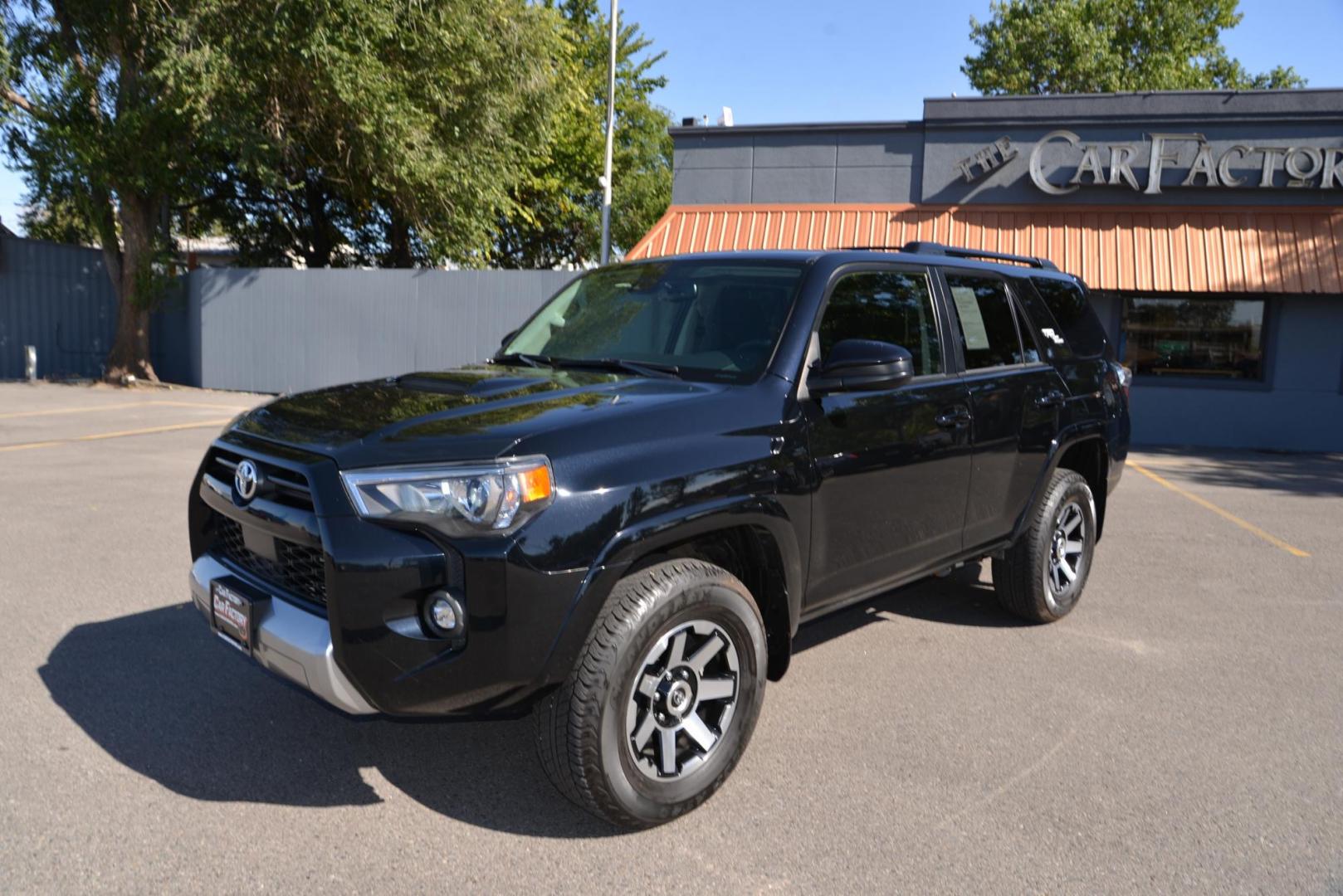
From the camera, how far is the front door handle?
4.32m

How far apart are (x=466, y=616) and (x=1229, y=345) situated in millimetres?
15861

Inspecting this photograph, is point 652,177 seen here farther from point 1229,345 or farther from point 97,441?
point 97,441

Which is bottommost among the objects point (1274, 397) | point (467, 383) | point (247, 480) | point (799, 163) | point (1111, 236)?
point (1274, 397)

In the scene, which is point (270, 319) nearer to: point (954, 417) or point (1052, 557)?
point (1052, 557)

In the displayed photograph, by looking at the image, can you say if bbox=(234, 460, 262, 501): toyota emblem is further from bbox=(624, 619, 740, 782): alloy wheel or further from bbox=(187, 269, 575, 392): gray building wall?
bbox=(187, 269, 575, 392): gray building wall

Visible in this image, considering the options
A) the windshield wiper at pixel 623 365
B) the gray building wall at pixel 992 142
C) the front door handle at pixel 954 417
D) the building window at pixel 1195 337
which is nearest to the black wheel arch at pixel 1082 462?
the front door handle at pixel 954 417

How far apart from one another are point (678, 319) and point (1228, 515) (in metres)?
7.12

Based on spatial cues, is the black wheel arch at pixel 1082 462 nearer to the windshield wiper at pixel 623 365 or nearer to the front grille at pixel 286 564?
the windshield wiper at pixel 623 365

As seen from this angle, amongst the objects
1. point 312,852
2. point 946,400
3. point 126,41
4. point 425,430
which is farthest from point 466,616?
point 126,41

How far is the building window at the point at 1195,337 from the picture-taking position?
15469 mm

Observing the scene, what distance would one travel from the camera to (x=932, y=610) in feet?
18.9

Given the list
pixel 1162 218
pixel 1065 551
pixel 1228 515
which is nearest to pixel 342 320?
pixel 1162 218

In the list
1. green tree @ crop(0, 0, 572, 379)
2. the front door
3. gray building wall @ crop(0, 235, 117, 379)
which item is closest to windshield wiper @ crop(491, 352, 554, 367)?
the front door

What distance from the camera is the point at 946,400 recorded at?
4.38m
